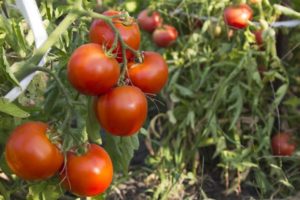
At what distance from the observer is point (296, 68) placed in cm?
215

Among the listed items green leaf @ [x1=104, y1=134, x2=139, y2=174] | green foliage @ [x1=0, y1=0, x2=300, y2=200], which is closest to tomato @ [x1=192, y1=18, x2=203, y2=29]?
green foliage @ [x1=0, y1=0, x2=300, y2=200]

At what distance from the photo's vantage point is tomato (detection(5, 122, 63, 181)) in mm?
989

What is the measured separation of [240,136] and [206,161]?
0.70 feet

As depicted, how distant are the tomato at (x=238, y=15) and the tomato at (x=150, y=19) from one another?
15.7 inches

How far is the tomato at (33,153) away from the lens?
0.99 m

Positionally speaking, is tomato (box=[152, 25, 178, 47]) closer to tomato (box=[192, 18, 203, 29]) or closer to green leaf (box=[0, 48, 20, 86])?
tomato (box=[192, 18, 203, 29])

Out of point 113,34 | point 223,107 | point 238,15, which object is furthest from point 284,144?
point 113,34

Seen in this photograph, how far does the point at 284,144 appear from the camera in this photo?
2.03 metres

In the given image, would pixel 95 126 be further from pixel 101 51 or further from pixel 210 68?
pixel 210 68

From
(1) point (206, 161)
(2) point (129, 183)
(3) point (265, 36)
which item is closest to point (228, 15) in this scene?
(3) point (265, 36)

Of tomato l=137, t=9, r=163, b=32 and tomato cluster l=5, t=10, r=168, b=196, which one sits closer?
tomato cluster l=5, t=10, r=168, b=196

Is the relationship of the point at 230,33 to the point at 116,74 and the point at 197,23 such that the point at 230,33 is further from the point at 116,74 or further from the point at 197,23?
the point at 116,74

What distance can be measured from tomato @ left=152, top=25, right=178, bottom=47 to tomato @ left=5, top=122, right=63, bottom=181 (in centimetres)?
136

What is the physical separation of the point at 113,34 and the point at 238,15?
1.11 m
